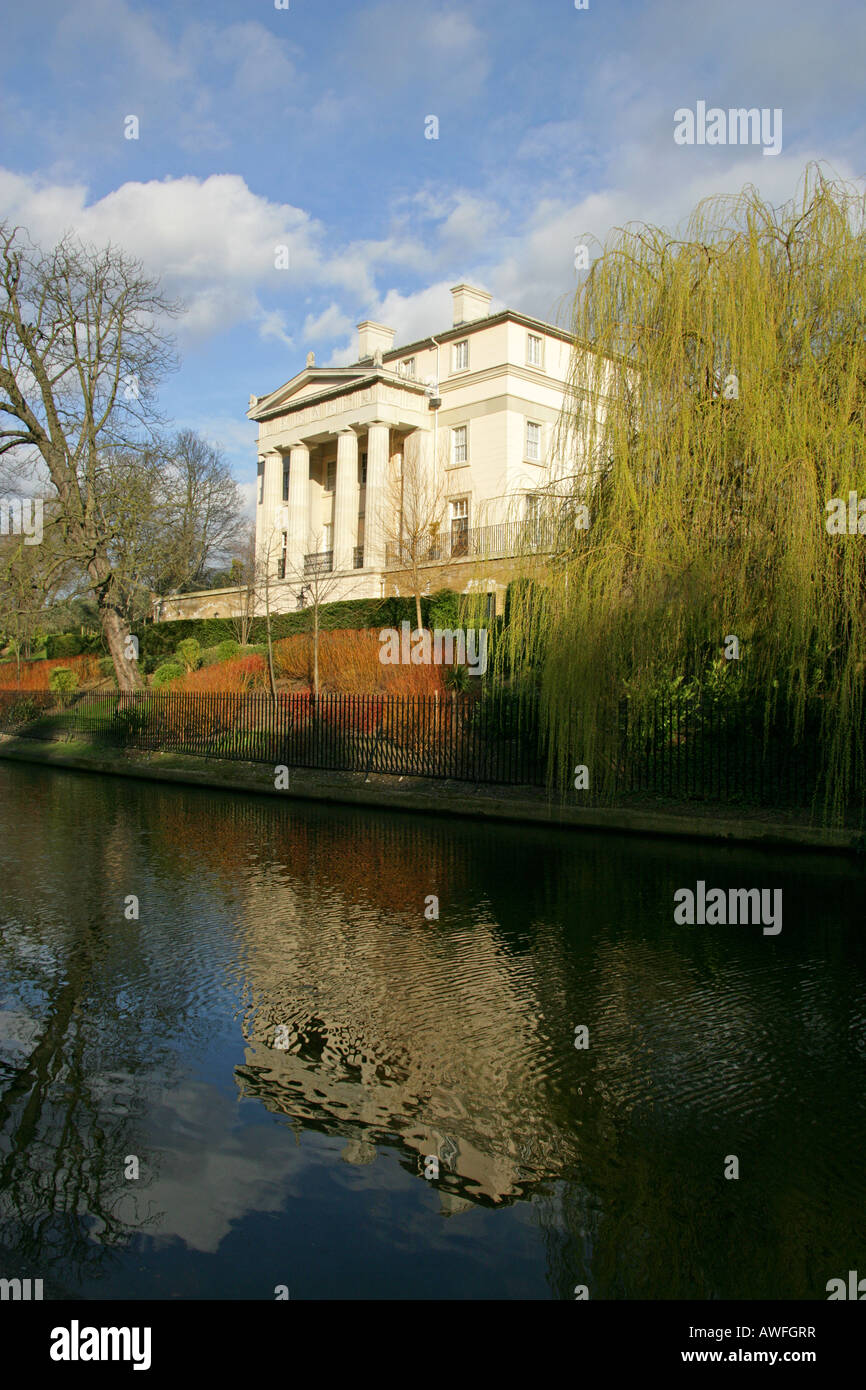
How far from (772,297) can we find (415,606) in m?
22.4

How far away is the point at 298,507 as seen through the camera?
4906cm

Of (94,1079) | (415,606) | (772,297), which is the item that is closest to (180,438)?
(415,606)

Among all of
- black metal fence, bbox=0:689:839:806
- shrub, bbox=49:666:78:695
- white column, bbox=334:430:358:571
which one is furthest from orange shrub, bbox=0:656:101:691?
black metal fence, bbox=0:689:839:806

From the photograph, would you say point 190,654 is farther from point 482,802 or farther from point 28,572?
point 482,802

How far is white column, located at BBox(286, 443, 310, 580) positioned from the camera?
159 ft

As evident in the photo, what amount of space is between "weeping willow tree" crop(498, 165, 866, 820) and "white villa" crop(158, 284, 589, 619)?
23.4m

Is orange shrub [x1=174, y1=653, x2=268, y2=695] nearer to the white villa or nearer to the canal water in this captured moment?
the white villa

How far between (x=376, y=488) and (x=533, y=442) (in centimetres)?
723

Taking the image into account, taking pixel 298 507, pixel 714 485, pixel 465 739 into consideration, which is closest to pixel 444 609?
pixel 465 739

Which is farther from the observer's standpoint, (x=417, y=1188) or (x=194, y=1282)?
(x=417, y=1188)

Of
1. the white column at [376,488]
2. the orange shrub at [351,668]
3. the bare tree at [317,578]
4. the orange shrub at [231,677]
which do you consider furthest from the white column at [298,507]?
the orange shrub at [351,668]

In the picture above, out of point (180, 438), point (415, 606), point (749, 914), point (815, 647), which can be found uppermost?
point (180, 438)

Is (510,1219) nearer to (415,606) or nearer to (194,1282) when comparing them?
(194,1282)
